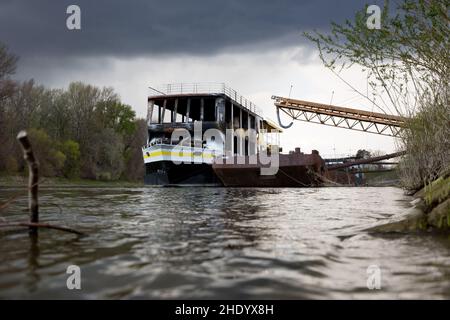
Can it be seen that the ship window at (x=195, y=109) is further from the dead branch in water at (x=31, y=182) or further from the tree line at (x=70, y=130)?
the dead branch in water at (x=31, y=182)

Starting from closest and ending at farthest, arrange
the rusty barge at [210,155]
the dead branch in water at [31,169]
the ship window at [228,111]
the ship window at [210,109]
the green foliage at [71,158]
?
the dead branch in water at [31,169], the rusty barge at [210,155], the ship window at [210,109], the ship window at [228,111], the green foliage at [71,158]

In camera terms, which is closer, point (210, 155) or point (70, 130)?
point (210, 155)

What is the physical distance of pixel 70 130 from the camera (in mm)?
41594

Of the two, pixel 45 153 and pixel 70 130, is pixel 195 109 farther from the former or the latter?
pixel 70 130

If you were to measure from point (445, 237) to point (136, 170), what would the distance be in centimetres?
4763

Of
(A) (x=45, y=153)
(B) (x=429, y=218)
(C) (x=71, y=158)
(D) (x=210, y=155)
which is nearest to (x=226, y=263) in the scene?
(B) (x=429, y=218)

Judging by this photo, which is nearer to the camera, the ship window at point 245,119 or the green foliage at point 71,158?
the ship window at point 245,119

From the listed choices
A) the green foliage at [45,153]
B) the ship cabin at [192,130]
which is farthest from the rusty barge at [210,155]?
the green foliage at [45,153]

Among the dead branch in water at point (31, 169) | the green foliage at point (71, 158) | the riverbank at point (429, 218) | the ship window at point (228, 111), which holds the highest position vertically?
the ship window at point (228, 111)

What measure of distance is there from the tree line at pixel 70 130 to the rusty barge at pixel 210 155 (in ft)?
39.9

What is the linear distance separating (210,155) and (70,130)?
2340 cm

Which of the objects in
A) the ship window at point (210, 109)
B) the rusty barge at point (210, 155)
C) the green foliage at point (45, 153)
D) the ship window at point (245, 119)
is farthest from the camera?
the green foliage at point (45, 153)

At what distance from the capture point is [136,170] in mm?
49812

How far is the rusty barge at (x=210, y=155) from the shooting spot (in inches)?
815
